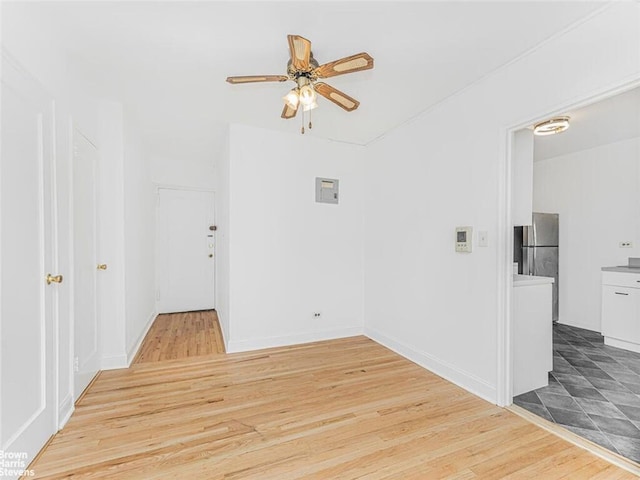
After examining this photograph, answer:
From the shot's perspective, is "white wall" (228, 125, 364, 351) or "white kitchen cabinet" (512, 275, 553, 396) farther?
"white wall" (228, 125, 364, 351)

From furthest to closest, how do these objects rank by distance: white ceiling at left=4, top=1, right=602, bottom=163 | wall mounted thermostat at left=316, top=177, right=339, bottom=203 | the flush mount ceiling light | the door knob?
1. wall mounted thermostat at left=316, top=177, right=339, bottom=203
2. the flush mount ceiling light
3. the door knob
4. white ceiling at left=4, top=1, right=602, bottom=163

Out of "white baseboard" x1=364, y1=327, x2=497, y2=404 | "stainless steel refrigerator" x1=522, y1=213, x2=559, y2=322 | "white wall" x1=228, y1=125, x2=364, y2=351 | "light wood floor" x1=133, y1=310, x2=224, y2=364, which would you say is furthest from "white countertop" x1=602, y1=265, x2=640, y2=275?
"light wood floor" x1=133, y1=310, x2=224, y2=364

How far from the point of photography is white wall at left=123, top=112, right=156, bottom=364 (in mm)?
3057

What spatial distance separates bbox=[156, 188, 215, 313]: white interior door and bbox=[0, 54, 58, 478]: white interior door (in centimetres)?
315

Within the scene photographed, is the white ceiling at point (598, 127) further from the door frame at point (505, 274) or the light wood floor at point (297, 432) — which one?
the light wood floor at point (297, 432)

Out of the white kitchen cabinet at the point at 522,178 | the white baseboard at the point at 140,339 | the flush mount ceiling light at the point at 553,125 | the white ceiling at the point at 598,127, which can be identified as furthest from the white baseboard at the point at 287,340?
the white ceiling at the point at 598,127

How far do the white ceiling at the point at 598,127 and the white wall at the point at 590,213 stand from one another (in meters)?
0.23

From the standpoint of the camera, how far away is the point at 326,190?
374 cm

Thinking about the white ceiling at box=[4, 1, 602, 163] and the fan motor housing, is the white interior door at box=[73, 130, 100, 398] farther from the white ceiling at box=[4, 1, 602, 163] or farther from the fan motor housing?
the fan motor housing

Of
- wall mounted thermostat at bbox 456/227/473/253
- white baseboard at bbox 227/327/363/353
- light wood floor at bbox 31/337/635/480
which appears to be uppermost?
wall mounted thermostat at bbox 456/227/473/253

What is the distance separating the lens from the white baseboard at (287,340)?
3283 mm

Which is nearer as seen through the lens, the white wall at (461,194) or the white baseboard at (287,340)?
the white wall at (461,194)

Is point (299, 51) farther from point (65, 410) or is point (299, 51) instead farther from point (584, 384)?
point (584, 384)

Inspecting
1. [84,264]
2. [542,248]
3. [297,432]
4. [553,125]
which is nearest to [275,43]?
[84,264]
